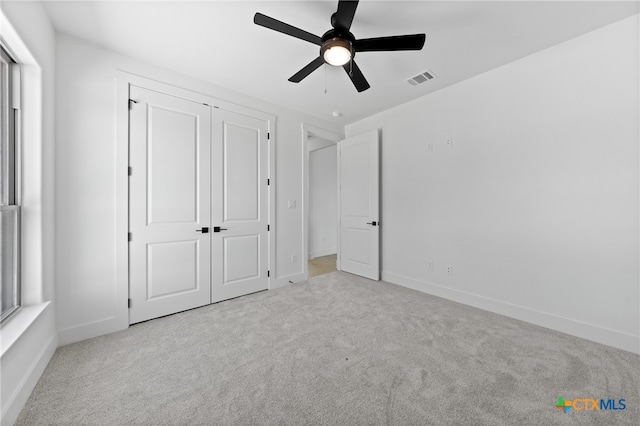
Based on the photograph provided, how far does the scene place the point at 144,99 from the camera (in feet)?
8.09

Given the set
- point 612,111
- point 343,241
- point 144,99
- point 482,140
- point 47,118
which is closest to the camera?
point 47,118

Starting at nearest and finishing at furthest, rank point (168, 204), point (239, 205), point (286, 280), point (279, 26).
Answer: point (279, 26) < point (168, 204) < point (239, 205) < point (286, 280)

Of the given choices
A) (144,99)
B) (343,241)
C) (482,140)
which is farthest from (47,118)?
(482,140)

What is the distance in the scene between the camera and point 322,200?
19.7 ft

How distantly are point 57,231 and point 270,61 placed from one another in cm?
240

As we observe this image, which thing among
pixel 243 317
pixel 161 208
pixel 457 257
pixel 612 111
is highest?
pixel 612 111

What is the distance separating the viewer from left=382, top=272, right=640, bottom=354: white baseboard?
78.6 inches

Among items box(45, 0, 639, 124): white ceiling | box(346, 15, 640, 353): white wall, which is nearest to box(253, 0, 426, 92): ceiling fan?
box(45, 0, 639, 124): white ceiling

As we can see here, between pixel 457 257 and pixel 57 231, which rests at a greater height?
pixel 57 231

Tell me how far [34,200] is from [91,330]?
1.20 metres

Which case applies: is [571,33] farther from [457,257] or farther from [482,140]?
[457,257]

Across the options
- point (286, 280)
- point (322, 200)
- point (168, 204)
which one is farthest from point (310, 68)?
point (322, 200)

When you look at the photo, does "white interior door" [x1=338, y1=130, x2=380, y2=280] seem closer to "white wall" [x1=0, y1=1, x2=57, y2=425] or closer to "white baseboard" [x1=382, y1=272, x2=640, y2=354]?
"white baseboard" [x1=382, y1=272, x2=640, y2=354]

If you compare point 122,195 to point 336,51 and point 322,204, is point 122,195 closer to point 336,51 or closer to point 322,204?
point 336,51
